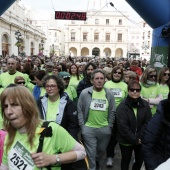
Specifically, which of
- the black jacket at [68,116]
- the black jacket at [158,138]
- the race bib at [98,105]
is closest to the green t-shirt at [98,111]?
the race bib at [98,105]

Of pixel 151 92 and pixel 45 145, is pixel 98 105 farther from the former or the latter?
pixel 45 145

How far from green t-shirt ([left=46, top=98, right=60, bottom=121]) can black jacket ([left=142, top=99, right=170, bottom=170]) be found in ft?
4.02

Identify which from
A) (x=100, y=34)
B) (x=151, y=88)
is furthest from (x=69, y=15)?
(x=100, y=34)

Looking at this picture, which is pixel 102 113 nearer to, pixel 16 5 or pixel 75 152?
pixel 75 152

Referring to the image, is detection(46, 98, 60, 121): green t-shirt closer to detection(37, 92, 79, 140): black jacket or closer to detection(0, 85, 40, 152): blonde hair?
detection(37, 92, 79, 140): black jacket

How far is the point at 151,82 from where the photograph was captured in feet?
13.2

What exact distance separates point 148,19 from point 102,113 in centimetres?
519

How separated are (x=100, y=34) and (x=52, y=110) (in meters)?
64.0

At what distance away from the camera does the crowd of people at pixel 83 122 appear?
5.50 ft

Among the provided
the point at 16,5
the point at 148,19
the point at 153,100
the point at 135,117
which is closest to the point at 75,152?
the point at 135,117

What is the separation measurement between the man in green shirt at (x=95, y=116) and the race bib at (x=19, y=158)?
190 centimetres

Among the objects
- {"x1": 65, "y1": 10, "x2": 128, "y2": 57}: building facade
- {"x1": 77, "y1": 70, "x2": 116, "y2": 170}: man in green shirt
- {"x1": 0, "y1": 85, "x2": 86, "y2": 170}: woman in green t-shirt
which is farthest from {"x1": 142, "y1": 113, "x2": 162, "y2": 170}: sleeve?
{"x1": 65, "y1": 10, "x2": 128, "y2": 57}: building facade

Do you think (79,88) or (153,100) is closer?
(153,100)

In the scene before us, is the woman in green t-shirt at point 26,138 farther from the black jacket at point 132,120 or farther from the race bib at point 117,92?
the race bib at point 117,92
